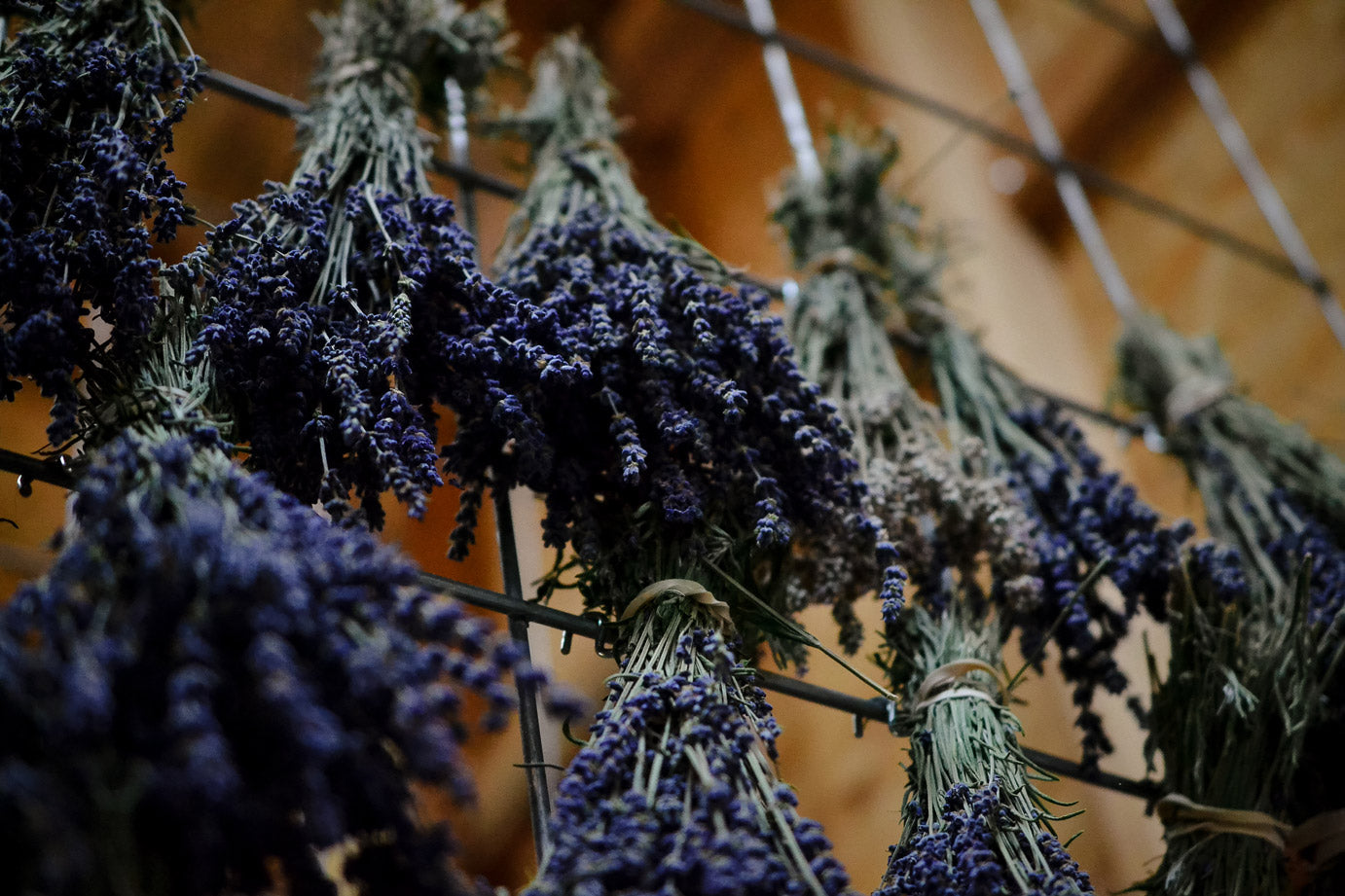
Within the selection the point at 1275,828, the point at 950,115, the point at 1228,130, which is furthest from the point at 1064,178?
the point at 1275,828

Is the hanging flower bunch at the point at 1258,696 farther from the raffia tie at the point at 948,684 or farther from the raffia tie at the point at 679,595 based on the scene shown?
the raffia tie at the point at 679,595

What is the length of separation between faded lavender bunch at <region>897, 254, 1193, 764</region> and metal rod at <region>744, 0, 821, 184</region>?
0.61m

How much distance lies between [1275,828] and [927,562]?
0.64 m

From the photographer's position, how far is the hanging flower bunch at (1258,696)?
1.52m

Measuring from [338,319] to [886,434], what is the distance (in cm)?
96

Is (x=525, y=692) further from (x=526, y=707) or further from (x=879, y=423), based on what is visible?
(x=879, y=423)

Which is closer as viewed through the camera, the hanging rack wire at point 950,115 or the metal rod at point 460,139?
the metal rod at point 460,139

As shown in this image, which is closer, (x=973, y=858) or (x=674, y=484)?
(x=973, y=858)

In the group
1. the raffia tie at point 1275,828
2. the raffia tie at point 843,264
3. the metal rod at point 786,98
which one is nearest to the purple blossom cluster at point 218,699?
the raffia tie at point 1275,828

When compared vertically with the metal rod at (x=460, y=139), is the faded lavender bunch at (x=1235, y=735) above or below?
below

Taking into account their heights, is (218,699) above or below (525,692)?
below

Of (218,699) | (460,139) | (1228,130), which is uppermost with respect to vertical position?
(1228,130)

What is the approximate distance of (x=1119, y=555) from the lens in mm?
1722

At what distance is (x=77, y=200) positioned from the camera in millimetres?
1098
